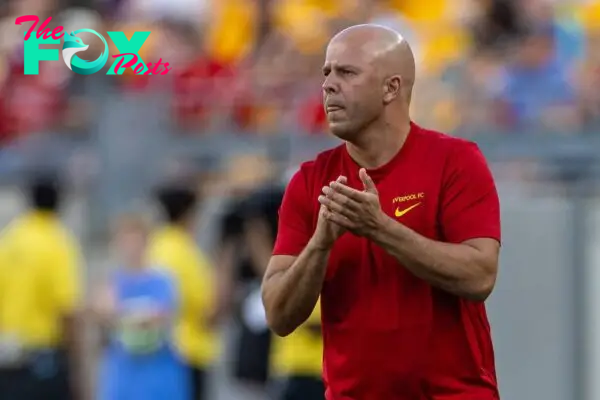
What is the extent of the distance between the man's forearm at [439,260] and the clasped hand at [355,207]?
39 millimetres

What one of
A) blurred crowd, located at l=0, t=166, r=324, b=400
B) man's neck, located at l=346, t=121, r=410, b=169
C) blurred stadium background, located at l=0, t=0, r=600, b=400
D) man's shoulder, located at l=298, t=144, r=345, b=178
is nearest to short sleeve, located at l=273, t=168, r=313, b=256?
man's shoulder, located at l=298, t=144, r=345, b=178

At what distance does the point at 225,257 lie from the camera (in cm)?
1067

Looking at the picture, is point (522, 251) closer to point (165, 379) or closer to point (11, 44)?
point (165, 379)

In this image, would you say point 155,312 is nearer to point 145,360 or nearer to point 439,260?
point 145,360

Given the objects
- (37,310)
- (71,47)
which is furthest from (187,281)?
(71,47)

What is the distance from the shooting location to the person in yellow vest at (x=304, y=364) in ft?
32.3

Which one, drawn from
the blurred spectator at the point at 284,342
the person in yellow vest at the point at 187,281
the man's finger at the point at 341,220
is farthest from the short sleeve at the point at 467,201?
the person in yellow vest at the point at 187,281

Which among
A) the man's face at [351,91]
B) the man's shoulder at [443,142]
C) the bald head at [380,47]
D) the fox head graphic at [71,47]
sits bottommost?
the man's shoulder at [443,142]

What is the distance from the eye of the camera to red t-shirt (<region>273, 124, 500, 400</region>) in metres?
4.82

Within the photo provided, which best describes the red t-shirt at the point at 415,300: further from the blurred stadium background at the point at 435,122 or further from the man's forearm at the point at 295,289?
the blurred stadium background at the point at 435,122

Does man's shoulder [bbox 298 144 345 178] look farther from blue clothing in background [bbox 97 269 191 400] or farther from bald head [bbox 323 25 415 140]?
blue clothing in background [bbox 97 269 191 400]

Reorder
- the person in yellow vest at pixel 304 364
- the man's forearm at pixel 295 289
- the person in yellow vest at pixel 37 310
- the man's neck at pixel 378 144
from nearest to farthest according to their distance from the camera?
1. the man's forearm at pixel 295 289
2. the man's neck at pixel 378 144
3. the person in yellow vest at pixel 304 364
4. the person in yellow vest at pixel 37 310

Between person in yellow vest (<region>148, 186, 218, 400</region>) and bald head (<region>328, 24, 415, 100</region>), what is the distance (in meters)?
5.77

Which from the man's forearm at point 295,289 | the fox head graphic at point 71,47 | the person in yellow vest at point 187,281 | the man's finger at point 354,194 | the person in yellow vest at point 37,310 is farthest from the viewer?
the person in yellow vest at point 187,281
